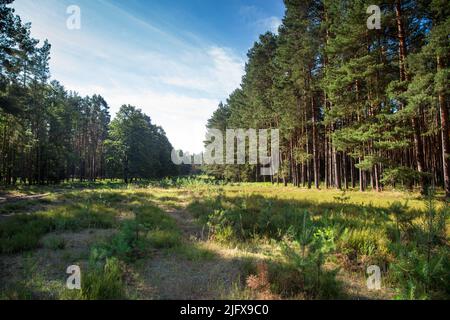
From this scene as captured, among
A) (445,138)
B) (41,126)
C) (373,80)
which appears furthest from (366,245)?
(41,126)

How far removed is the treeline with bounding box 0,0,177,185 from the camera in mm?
18578

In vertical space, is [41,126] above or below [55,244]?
above

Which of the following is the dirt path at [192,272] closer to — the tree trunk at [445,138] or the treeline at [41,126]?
the tree trunk at [445,138]

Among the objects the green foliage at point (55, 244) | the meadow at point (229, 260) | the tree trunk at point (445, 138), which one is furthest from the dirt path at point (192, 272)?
the tree trunk at point (445, 138)

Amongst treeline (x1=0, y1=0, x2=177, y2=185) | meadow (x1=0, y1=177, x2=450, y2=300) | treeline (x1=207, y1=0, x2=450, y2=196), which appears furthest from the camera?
treeline (x1=0, y1=0, x2=177, y2=185)

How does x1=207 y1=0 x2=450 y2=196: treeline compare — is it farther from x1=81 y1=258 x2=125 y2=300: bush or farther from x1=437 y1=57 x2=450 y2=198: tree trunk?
x1=81 y1=258 x2=125 y2=300: bush

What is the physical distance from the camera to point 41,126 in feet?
98.1

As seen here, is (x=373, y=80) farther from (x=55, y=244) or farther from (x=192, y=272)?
(x=55, y=244)

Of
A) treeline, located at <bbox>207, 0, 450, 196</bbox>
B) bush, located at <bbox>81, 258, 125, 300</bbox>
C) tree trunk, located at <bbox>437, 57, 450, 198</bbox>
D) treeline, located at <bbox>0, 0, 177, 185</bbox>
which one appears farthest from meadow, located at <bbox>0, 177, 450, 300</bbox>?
treeline, located at <bbox>0, 0, 177, 185</bbox>

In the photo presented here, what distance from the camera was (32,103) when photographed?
92.1 ft

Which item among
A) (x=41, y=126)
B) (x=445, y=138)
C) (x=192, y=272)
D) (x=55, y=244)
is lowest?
(x=192, y=272)

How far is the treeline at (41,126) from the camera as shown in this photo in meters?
18.6

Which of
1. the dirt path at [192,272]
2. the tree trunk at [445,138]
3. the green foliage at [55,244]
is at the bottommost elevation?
the dirt path at [192,272]
